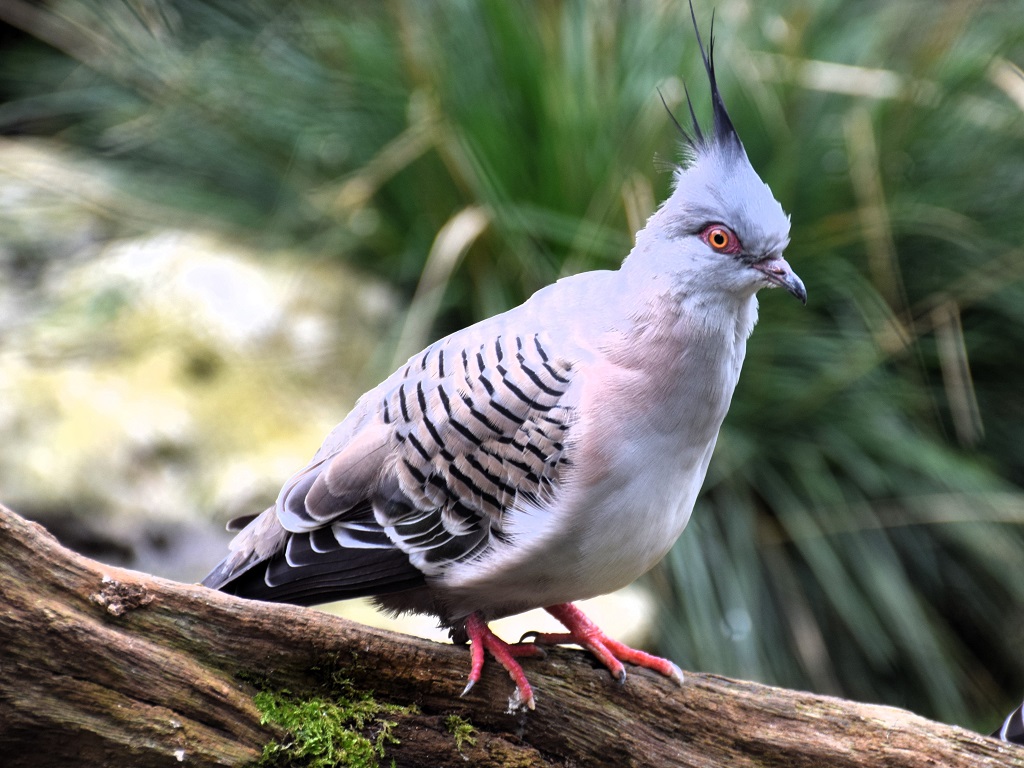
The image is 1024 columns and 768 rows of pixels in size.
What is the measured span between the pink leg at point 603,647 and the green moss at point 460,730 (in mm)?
341

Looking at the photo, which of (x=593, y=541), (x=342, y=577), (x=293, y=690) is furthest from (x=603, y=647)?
(x=293, y=690)

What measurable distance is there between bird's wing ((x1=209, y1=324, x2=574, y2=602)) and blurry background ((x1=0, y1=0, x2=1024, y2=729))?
185 centimetres

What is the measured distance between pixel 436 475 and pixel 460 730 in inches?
25.9

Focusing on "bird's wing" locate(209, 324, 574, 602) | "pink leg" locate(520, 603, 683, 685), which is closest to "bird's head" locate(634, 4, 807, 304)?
"bird's wing" locate(209, 324, 574, 602)

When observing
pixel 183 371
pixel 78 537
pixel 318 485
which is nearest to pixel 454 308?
pixel 183 371

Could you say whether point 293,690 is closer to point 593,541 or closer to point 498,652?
point 498,652

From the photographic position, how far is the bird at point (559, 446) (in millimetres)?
2654

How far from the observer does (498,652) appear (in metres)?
2.80

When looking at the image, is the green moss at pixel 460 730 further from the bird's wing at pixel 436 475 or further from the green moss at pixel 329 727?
the bird's wing at pixel 436 475

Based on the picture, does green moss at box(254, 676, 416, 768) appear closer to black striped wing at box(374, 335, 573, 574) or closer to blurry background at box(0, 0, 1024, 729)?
black striped wing at box(374, 335, 573, 574)

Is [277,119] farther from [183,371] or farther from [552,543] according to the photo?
[552,543]

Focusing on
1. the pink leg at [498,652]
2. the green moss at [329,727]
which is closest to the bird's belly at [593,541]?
the pink leg at [498,652]

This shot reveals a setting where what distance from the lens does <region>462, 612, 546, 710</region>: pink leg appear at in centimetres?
275

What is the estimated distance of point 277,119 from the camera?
5.60 m
